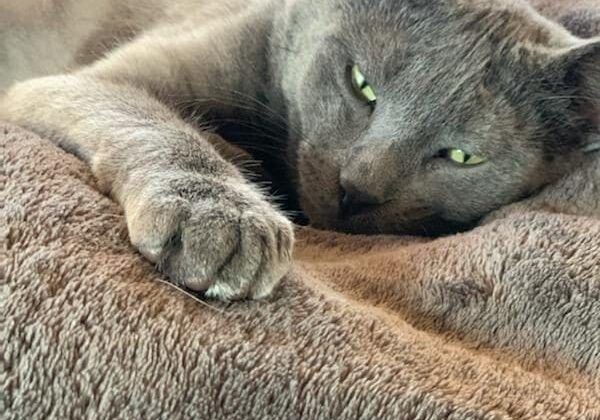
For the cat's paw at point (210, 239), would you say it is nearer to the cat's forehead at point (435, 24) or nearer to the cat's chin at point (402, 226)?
the cat's chin at point (402, 226)

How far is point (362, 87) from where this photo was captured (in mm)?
1187

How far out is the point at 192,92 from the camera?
50.6 inches

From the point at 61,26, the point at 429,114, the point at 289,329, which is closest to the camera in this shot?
the point at 289,329

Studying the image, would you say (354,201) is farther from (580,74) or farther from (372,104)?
(580,74)

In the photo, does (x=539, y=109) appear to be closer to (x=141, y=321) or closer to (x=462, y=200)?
(x=462, y=200)

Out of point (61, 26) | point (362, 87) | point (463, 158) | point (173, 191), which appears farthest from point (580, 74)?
point (61, 26)

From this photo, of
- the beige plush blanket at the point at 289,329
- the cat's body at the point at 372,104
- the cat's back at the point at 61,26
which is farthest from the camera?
the cat's back at the point at 61,26

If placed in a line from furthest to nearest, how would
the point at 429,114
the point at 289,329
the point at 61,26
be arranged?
the point at 61,26
the point at 429,114
the point at 289,329

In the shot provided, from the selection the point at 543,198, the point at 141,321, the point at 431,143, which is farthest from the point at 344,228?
the point at 141,321

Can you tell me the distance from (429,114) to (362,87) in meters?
0.11

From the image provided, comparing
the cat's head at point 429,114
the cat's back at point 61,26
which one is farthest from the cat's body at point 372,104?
the cat's back at point 61,26

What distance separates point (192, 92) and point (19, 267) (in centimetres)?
65

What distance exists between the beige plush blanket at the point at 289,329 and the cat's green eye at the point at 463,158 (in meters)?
0.25

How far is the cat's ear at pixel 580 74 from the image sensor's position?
1146 mm
